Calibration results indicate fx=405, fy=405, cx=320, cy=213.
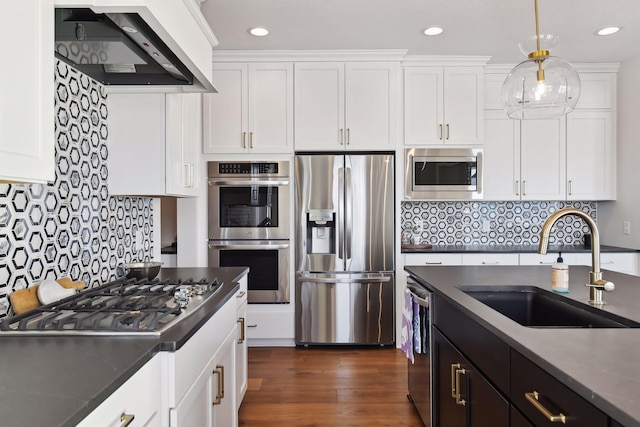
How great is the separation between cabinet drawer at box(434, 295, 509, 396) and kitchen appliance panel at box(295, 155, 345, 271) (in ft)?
5.29

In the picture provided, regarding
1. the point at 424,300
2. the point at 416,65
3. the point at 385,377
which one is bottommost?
the point at 385,377

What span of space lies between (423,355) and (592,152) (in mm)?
3010

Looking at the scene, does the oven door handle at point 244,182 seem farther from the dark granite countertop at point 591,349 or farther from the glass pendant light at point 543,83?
the glass pendant light at point 543,83

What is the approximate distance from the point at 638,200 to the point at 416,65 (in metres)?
2.35

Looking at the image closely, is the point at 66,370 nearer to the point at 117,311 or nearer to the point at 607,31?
the point at 117,311

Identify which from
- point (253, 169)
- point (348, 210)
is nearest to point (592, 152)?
point (348, 210)

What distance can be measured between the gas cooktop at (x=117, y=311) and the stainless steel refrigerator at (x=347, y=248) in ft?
5.44

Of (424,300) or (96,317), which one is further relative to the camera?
(424,300)

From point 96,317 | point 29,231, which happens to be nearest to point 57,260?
point 29,231

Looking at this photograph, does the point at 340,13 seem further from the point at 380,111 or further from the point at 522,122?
the point at 522,122

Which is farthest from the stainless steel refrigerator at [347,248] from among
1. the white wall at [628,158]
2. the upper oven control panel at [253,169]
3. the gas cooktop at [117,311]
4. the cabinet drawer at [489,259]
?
the white wall at [628,158]

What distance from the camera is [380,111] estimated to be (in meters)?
3.55

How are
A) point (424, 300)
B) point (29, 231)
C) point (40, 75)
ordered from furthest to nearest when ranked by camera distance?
1. point (424, 300)
2. point (29, 231)
3. point (40, 75)

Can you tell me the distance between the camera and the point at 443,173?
3.67 m
